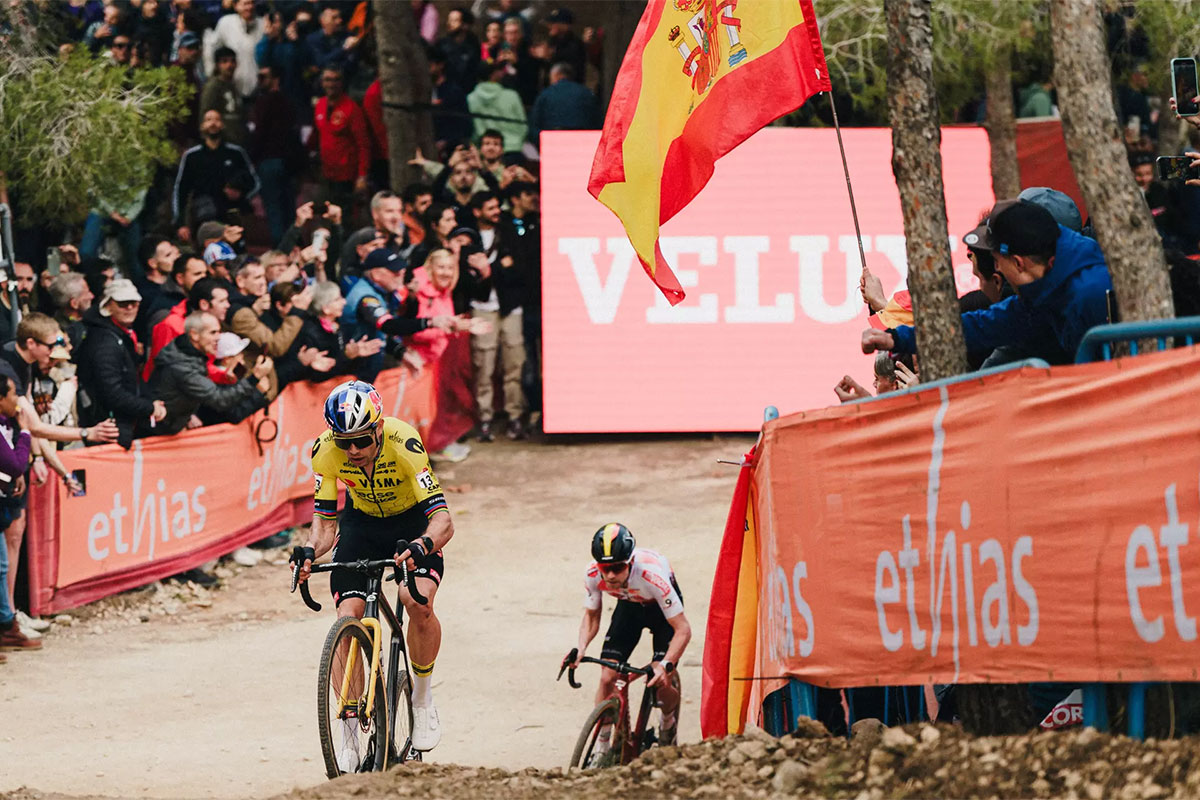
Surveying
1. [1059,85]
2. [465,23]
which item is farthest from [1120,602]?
[465,23]

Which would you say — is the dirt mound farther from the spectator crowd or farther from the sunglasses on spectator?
the spectator crowd

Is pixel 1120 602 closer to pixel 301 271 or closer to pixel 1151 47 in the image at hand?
pixel 301 271

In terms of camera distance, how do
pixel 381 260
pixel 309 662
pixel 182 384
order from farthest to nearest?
pixel 381 260 → pixel 182 384 → pixel 309 662

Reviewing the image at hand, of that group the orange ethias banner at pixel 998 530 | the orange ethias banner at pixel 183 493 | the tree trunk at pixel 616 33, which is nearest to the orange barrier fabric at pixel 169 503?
the orange ethias banner at pixel 183 493

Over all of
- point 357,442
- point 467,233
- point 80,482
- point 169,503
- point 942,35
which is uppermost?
point 942,35

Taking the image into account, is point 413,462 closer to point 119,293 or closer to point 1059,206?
point 1059,206

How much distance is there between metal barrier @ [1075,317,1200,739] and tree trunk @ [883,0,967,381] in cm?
125

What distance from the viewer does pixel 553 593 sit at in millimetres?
13633

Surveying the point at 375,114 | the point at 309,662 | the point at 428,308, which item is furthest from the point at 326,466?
the point at 375,114

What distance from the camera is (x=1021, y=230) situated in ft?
22.0

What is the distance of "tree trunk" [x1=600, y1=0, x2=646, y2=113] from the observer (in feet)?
63.6

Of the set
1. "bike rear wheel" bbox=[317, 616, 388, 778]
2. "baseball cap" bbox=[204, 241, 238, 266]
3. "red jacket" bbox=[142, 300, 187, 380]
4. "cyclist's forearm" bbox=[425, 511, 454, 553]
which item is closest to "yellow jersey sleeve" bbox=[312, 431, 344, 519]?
"cyclist's forearm" bbox=[425, 511, 454, 553]

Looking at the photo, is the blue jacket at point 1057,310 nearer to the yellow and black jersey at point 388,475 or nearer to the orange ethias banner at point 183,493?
the yellow and black jersey at point 388,475

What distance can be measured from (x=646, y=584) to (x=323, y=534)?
1.93m
